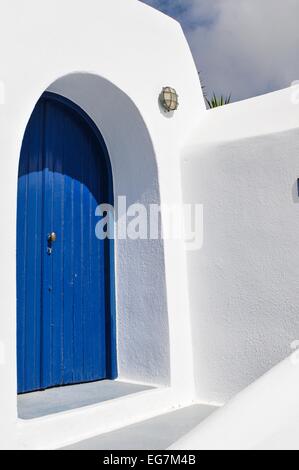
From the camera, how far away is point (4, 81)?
10.8ft

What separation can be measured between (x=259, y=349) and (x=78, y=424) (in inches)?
69.6

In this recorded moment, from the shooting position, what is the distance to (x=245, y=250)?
4.35 meters

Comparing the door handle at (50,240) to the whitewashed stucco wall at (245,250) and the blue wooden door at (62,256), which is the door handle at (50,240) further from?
the whitewashed stucco wall at (245,250)

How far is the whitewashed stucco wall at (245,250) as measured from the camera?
4121 mm

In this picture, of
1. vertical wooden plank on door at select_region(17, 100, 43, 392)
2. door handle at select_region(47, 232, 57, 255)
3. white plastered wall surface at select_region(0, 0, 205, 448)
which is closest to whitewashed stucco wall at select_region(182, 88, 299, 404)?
white plastered wall surface at select_region(0, 0, 205, 448)

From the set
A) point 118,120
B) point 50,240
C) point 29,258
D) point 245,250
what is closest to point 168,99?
point 118,120

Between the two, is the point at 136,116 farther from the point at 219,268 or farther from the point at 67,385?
the point at 67,385

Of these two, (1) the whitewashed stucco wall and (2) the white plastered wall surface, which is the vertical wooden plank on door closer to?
(2) the white plastered wall surface

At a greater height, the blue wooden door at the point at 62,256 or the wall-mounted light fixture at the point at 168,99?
the wall-mounted light fixture at the point at 168,99

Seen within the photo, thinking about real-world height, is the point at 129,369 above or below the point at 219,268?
below

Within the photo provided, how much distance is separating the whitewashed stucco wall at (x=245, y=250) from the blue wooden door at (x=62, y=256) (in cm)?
95

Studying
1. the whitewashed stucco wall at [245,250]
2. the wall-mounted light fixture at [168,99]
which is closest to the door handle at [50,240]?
the whitewashed stucco wall at [245,250]

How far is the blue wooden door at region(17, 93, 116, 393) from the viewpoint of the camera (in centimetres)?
403
